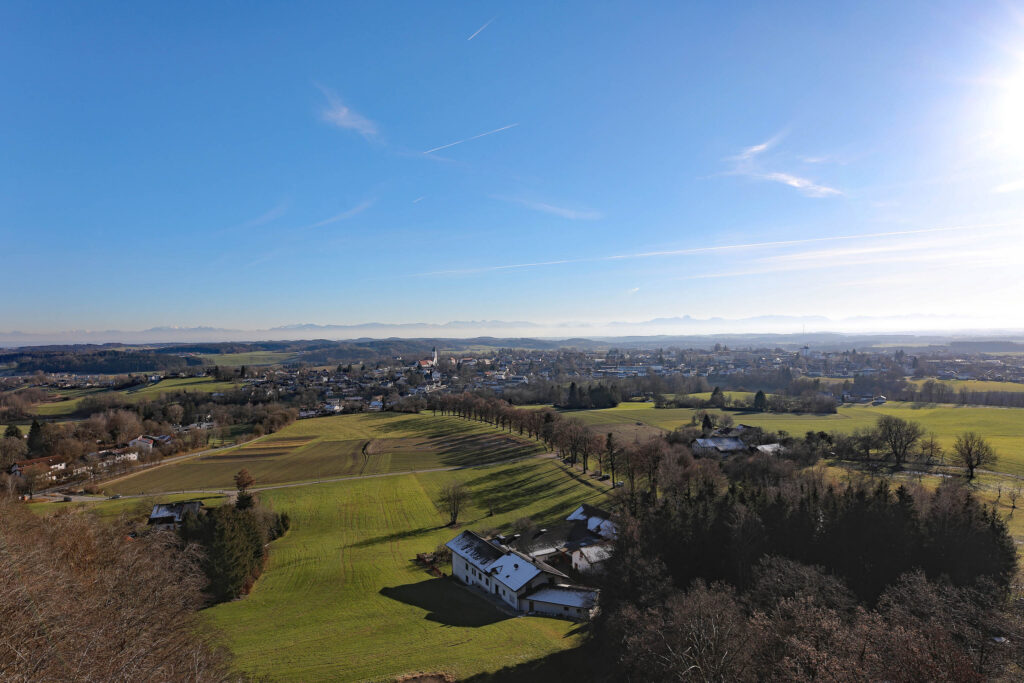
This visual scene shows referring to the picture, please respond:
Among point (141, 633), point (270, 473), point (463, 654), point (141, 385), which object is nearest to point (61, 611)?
point (141, 633)

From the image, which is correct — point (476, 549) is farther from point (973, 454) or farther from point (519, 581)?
point (973, 454)

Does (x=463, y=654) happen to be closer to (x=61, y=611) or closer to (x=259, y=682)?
(x=259, y=682)

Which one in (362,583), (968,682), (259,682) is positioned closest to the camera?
(968,682)

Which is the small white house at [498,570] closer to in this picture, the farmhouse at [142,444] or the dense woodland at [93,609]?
the dense woodland at [93,609]

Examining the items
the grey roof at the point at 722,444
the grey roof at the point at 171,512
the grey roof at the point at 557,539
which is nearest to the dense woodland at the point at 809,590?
the grey roof at the point at 557,539

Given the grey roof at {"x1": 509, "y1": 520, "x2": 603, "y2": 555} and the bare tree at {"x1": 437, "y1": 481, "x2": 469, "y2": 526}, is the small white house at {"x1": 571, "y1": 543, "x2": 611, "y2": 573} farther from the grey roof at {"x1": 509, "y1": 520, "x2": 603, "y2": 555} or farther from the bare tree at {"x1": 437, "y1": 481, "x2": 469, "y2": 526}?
the bare tree at {"x1": 437, "y1": 481, "x2": 469, "y2": 526}
